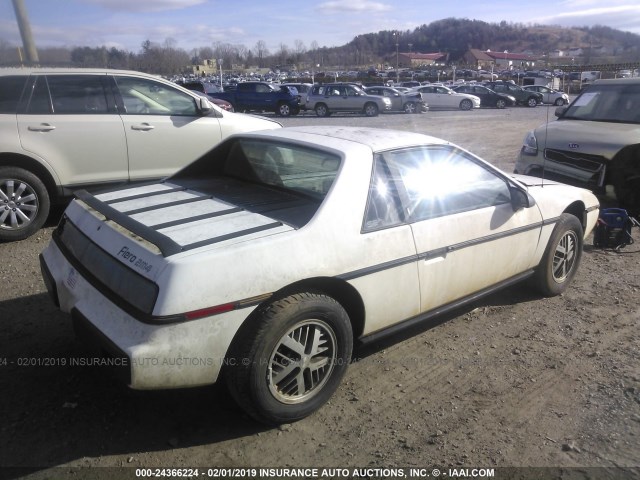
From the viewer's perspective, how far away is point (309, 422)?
112 inches

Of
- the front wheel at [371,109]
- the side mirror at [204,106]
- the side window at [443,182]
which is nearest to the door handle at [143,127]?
the side mirror at [204,106]

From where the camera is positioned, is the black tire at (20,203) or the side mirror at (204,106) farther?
the side mirror at (204,106)

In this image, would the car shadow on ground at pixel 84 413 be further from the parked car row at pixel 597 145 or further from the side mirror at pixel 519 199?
the parked car row at pixel 597 145

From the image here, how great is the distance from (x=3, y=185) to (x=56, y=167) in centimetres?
57

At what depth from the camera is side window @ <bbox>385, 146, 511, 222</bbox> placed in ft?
10.9

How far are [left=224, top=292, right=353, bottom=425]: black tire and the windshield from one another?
6338 millimetres

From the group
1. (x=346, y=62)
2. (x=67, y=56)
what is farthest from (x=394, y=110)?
(x=346, y=62)

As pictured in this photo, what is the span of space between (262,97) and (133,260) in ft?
78.5

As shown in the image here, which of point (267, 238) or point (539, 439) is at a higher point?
point (267, 238)

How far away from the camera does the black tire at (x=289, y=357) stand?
2.52 meters

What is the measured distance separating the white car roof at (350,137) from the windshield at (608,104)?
16.7 feet

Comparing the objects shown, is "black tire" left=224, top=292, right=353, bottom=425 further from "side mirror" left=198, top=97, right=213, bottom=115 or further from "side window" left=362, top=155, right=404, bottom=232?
"side mirror" left=198, top=97, right=213, bottom=115

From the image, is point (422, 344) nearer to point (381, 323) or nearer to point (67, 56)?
point (381, 323)

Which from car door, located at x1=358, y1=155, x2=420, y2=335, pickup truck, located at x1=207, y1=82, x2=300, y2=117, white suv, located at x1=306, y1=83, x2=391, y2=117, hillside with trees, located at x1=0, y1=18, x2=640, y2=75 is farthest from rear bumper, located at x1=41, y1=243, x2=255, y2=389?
hillside with trees, located at x1=0, y1=18, x2=640, y2=75
